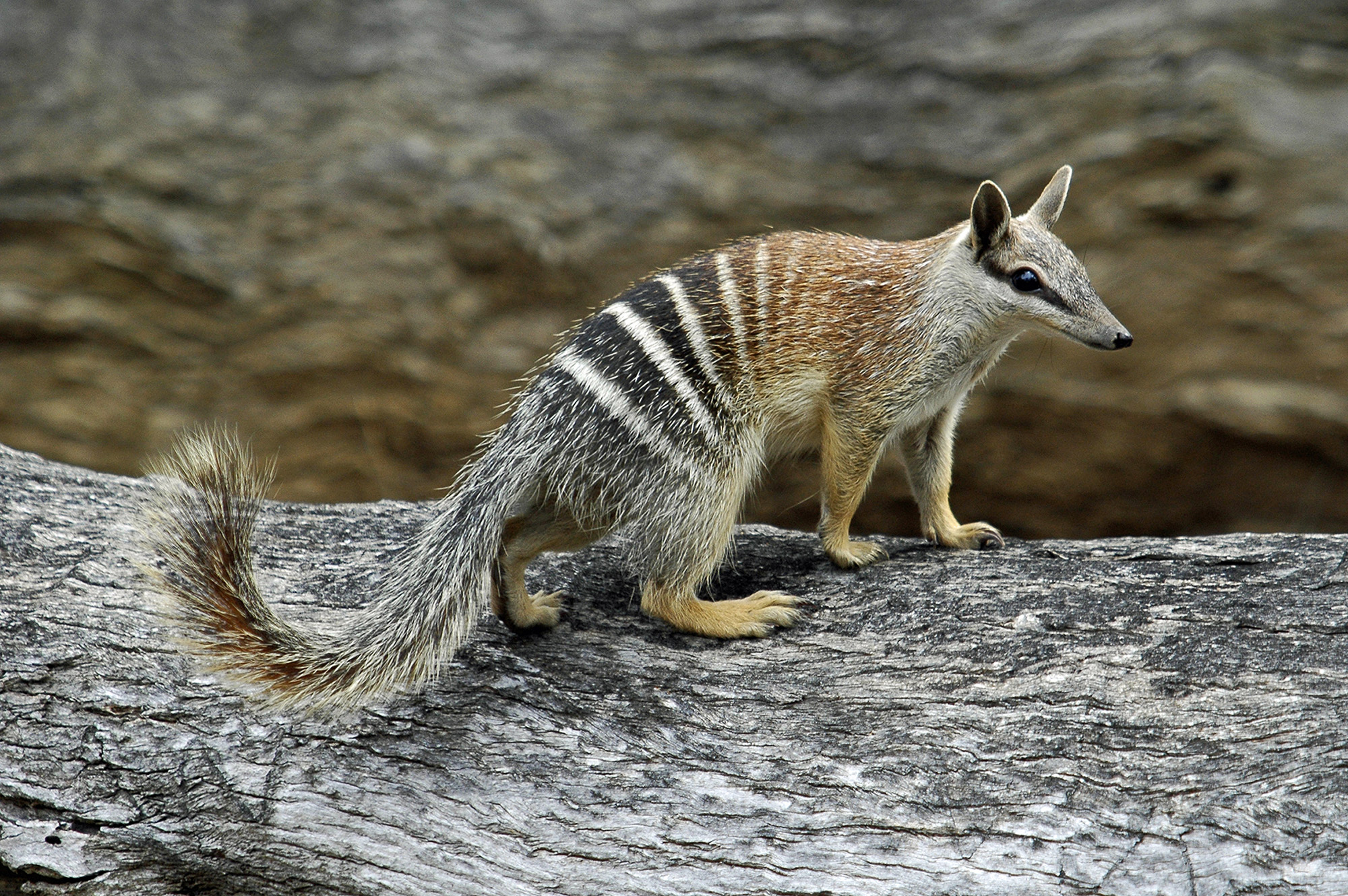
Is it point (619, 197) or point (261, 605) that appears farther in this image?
point (619, 197)

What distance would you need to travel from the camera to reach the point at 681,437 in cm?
331

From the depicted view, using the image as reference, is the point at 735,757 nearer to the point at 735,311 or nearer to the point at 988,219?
the point at 735,311

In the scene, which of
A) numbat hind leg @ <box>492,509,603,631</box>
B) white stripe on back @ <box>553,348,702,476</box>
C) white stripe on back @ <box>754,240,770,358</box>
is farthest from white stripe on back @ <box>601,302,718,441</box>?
numbat hind leg @ <box>492,509,603,631</box>

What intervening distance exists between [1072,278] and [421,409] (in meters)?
3.69

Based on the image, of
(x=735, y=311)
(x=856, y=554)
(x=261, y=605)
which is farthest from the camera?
(x=856, y=554)

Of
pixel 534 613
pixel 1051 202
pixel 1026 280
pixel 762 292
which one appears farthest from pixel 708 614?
pixel 1051 202

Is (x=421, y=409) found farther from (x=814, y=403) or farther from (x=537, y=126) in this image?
(x=814, y=403)

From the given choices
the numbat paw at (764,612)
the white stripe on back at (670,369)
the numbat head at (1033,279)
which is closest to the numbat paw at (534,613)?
the numbat paw at (764,612)

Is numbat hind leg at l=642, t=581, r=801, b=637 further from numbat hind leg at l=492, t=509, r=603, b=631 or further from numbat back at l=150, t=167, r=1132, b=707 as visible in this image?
numbat hind leg at l=492, t=509, r=603, b=631

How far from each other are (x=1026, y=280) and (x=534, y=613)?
6.43 ft

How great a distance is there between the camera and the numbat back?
9.36 ft

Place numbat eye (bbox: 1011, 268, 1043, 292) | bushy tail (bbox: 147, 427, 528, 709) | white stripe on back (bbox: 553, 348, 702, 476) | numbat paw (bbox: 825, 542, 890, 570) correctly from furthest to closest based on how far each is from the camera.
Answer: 1. numbat paw (bbox: 825, 542, 890, 570)
2. numbat eye (bbox: 1011, 268, 1043, 292)
3. white stripe on back (bbox: 553, 348, 702, 476)
4. bushy tail (bbox: 147, 427, 528, 709)

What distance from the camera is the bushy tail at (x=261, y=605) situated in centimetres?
280

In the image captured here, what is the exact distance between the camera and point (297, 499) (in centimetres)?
594
